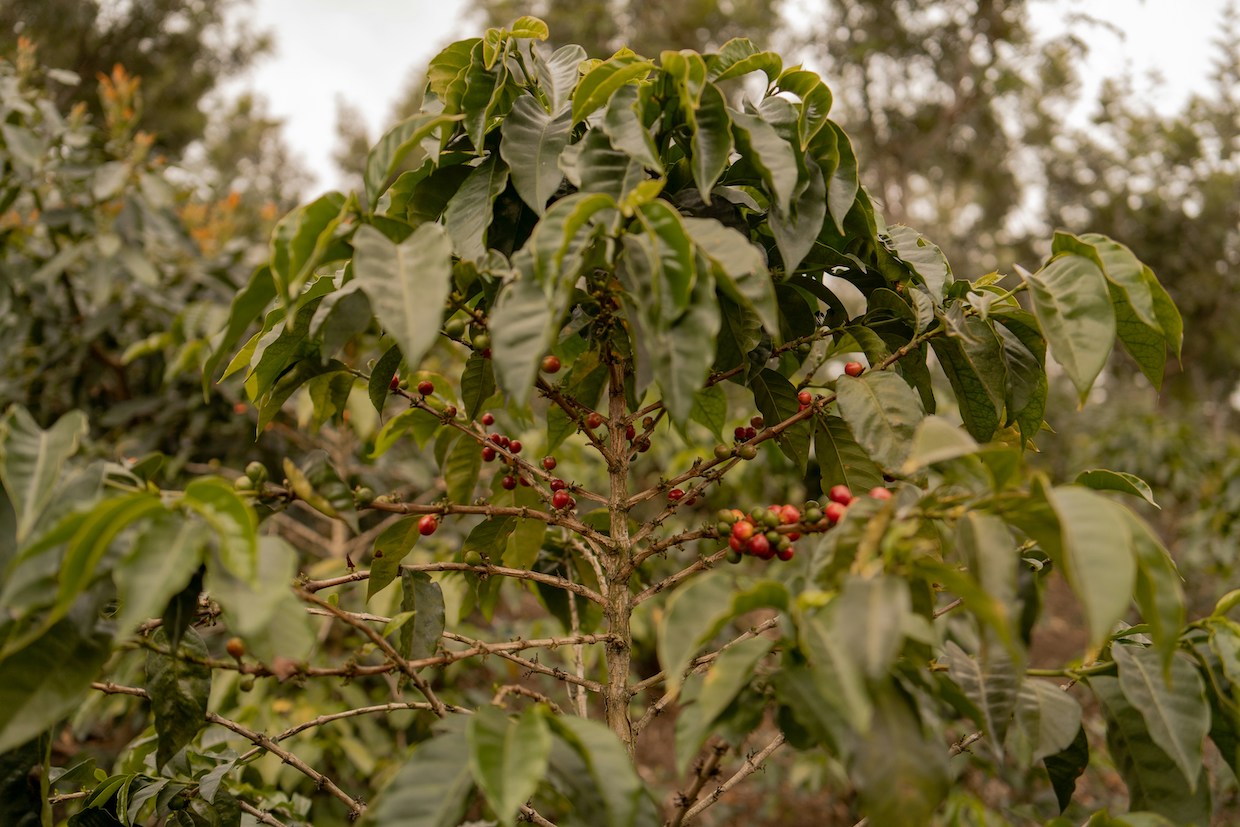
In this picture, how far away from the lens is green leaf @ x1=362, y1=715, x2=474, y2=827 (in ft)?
1.88

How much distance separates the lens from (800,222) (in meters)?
0.82

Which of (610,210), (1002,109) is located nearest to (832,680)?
(610,210)

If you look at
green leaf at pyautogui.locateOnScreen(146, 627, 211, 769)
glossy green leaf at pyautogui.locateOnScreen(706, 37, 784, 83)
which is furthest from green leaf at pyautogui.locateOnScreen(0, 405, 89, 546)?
glossy green leaf at pyautogui.locateOnScreen(706, 37, 784, 83)

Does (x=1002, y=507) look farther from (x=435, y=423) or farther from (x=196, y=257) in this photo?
(x=196, y=257)

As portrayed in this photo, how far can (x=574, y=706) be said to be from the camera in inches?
→ 41.3

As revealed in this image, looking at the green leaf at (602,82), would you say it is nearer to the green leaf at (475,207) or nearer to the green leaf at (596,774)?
the green leaf at (475,207)

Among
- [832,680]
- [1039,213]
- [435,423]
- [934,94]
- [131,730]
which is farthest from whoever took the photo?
[1039,213]

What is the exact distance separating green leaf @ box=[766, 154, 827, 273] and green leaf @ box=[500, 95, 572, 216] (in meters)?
0.23

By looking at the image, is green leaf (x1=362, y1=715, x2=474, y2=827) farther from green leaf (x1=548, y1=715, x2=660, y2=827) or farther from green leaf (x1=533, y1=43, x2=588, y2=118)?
green leaf (x1=533, y1=43, x2=588, y2=118)

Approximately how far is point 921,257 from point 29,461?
2.89 feet

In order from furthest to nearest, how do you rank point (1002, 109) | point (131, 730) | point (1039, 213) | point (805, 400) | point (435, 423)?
1. point (1039, 213)
2. point (1002, 109)
3. point (131, 730)
4. point (435, 423)
5. point (805, 400)

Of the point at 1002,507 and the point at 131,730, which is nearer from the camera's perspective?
the point at 1002,507

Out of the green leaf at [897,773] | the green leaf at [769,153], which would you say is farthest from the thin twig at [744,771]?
the green leaf at [769,153]

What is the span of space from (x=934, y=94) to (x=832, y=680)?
7255 millimetres
